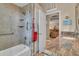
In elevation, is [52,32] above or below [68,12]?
below

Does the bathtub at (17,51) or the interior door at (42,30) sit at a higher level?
the interior door at (42,30)

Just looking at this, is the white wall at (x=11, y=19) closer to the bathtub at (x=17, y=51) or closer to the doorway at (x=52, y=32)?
the bathtub at (x=17, y=51)

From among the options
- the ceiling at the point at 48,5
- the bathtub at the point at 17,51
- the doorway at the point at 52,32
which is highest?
the ceiling at the point at 48,5

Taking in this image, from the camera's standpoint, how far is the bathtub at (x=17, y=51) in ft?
4.74

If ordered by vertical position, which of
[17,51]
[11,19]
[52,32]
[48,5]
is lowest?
[17,51]

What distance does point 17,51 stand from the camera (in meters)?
1.46

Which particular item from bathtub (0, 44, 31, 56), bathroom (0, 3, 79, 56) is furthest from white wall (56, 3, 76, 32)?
bathtub (0, 44, 31, 56)

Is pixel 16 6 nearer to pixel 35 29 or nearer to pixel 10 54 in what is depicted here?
pixel 35 29

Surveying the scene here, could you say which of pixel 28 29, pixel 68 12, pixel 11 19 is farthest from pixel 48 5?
pixel 11 19

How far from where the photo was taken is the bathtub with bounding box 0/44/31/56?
145 cm

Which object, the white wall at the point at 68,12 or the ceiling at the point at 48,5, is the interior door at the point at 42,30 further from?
the white wall at the point at 68,12

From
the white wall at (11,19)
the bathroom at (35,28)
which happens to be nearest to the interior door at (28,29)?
the bathroom at (35,28)

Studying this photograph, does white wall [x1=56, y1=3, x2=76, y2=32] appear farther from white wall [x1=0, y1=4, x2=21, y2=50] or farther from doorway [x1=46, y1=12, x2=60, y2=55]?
white wall [x1=0, y1=4, x2=21, y2=50]

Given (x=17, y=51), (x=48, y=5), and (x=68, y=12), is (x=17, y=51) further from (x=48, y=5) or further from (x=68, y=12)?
(x=68, y=12)
